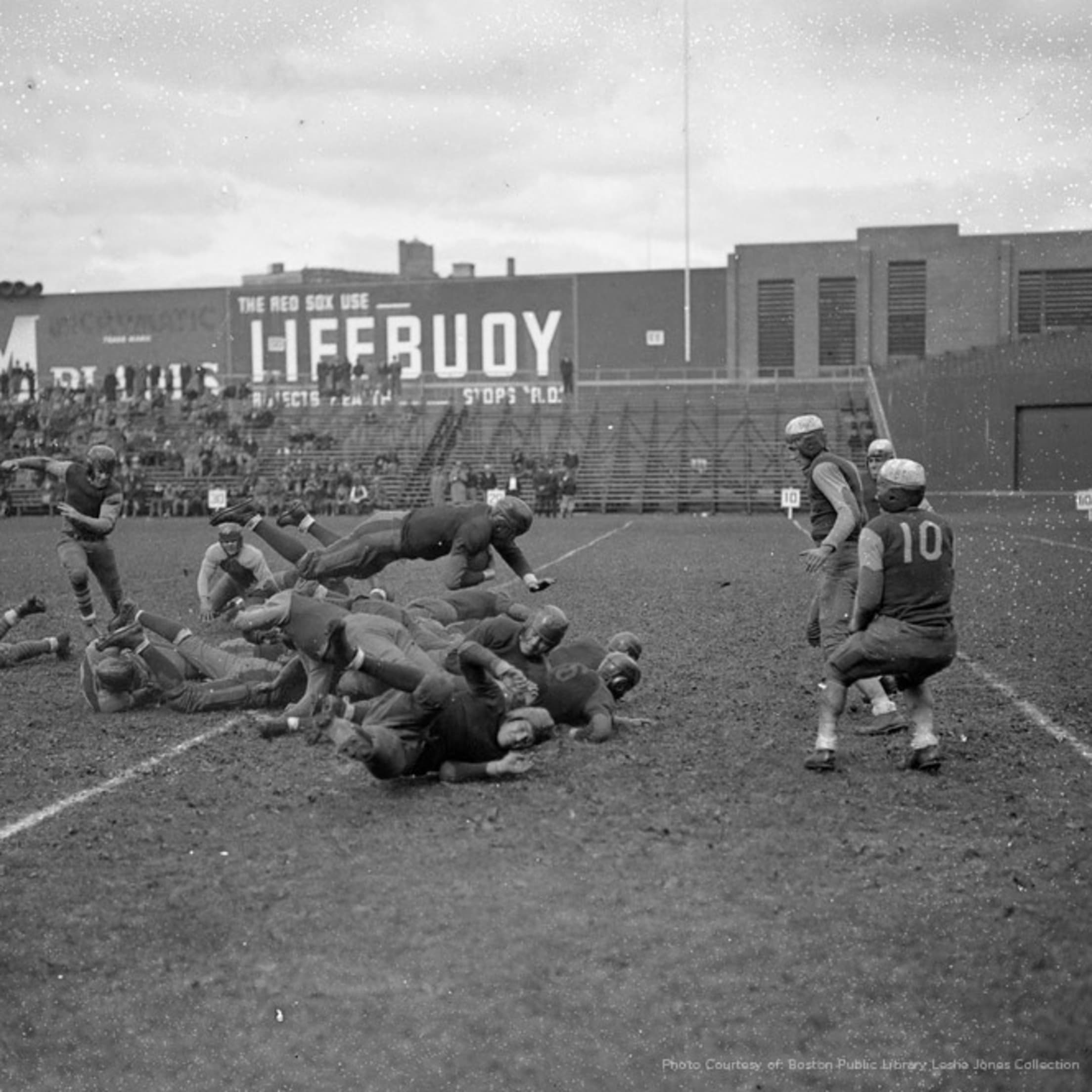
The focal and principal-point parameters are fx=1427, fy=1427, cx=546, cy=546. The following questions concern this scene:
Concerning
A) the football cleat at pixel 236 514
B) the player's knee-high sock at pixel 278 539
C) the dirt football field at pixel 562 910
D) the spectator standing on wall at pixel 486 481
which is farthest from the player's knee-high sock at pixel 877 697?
the spectator standing on wall at pixel 486 481

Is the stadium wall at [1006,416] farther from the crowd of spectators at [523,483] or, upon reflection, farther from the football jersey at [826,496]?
the football jersey at [826,496]

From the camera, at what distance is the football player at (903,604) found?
7.66m

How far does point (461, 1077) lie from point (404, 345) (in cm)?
5198

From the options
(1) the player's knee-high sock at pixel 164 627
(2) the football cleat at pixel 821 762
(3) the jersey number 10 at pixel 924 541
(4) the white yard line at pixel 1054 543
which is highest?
(3) the jersey number 10 at pixel 924 541

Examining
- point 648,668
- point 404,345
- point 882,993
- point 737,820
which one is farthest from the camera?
point 404,345

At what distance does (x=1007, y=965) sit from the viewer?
4898 mm

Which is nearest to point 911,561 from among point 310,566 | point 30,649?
point 310,566

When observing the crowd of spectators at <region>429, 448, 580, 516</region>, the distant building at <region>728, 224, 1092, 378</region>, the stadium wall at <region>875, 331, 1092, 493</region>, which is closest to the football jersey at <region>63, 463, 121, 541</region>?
the crowd of spectators at <region>429, 448, 580, 516</region>

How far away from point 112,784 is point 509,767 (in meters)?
2.13

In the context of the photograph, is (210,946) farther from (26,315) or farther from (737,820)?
(26,315)

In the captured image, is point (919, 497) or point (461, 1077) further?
point (919, 497)

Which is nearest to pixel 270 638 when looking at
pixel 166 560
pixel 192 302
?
pixel 166 560

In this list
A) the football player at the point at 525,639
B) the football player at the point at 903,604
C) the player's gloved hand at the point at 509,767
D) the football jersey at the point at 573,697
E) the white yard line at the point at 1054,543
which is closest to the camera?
the player's gloved hand at the point at 509,767

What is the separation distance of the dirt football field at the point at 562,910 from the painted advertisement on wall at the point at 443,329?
45112 mm
